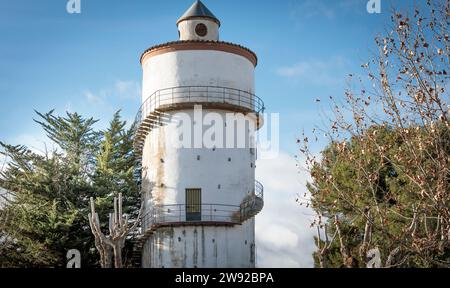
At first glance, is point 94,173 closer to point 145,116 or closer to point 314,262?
point 145,116

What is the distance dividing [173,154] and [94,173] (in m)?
8.08

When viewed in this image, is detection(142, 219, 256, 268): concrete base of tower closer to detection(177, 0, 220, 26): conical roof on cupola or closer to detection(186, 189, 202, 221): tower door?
detection(186, 189, 202, 221): tower door

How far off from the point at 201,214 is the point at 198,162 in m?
2.82

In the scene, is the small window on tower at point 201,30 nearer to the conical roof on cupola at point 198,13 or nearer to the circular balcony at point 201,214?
the conical roof on cupola at point 198,13

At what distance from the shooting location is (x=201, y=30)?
40250 mm

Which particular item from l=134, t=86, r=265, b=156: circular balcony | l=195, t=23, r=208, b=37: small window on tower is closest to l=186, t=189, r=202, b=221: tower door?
l=134, t=86, r=265, b=156: circular balcony

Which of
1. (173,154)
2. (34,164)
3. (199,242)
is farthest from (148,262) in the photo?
(34,164)

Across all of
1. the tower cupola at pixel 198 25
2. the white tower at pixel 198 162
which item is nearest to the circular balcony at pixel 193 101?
the white tower at pixel 198 162

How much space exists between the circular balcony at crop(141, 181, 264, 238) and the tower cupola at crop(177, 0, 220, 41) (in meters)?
9.93

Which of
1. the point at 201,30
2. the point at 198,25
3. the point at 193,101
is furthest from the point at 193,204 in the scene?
the point at 198,25

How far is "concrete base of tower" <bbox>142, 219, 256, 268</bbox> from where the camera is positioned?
36.4 metres

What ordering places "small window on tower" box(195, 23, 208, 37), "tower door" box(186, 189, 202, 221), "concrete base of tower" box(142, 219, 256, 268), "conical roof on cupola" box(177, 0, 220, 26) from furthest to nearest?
"conical roof on cupola" box(177, 0, 220, 26) < "small window on tower" box(195, 23, 208, 37) < "tower door" box(186, 189, 202, 221) < "concrete base of tower" box(142, 219, 256, 268)

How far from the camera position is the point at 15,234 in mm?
38906

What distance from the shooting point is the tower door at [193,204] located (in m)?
37.0
